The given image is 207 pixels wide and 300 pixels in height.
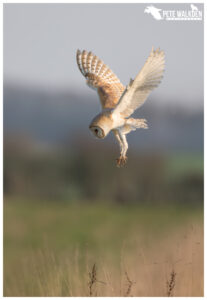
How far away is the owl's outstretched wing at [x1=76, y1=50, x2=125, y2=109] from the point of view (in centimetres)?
214

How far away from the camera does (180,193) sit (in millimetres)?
9203

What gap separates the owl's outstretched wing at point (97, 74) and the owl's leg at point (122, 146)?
0.94 ft

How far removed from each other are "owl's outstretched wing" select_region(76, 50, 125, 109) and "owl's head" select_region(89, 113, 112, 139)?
0.39 meters

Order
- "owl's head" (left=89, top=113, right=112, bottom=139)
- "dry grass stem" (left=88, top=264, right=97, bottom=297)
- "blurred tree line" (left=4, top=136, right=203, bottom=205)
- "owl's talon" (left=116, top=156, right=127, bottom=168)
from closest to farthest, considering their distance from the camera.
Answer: "owl's head" (left=89, top=113, right=112, bottom=139) < "owl's talon" (left=116, top=156, right=127, bottom=168) < "dry grass stem" (left=88, top=264, right=97, bottom=297) < "blurred tree line" (left=4, top=136, right=203, bottom=205)

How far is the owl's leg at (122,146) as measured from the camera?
1.81 meters

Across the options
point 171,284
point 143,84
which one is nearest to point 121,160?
point 143,84

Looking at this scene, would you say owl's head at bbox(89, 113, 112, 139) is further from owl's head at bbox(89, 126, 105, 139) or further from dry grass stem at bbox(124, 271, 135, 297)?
dry grass stem at bbox(124, 271, 135, 297)

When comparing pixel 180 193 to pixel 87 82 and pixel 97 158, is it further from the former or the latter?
pixel 87 82

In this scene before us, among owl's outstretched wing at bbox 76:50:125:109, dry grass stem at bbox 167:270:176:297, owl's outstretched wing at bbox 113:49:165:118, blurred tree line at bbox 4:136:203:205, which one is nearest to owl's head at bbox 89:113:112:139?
owl's outstretched wing at bbox 113:49:165:118

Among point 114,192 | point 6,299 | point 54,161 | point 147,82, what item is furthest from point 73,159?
point 147,82

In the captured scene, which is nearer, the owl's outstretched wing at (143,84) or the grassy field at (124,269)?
the owl's outstretched wing at (143,84)

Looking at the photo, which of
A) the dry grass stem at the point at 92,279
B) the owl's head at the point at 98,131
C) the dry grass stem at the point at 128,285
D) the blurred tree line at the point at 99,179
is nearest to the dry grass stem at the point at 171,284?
the dry grass stem at the point at 128,285

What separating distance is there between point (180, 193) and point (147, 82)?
7.60 metres

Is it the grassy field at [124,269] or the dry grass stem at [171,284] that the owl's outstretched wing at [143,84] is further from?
the dry grass stem at [171,284]
